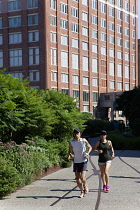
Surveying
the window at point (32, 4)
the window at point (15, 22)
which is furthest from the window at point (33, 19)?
the window at point (15, 22)

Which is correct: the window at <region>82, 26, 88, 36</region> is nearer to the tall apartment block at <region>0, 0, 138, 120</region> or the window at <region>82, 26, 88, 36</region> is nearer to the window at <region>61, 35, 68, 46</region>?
the tall apartment block at <region>0, 0, 138, 120</region>

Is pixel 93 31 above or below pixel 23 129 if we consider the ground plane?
above

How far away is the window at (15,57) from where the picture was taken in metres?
73.8

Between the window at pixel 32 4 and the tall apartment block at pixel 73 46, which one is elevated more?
the window at pixel 32 4

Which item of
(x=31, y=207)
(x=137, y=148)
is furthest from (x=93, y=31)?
(x=31, y=207)

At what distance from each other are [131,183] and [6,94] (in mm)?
5090

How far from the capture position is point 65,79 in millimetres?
75875

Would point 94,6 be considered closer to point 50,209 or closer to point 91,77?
point 91,77

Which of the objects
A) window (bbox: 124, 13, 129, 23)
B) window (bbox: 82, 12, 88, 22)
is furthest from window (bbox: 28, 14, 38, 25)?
window (bbox: 124, 13, 129, 23)

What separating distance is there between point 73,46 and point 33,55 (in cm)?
852

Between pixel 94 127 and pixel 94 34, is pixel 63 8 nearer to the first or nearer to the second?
pixel 94 34

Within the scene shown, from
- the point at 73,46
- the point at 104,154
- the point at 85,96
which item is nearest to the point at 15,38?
the point at 73,46

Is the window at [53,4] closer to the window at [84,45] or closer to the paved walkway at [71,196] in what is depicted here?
the window at [84,45]

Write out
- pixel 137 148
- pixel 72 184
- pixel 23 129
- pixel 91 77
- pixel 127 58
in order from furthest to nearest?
1. pixel 127 58
2. pixel 91 77
3. pixel 137 148
4. pixel 23 129
5. pixel 72 184
